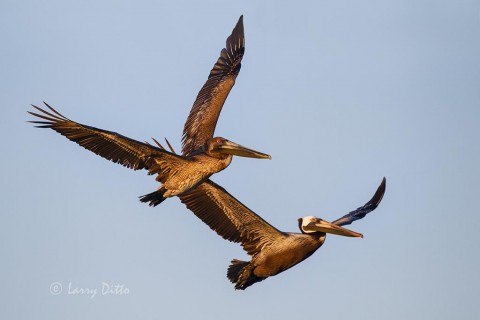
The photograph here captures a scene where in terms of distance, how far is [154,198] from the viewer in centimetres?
1838

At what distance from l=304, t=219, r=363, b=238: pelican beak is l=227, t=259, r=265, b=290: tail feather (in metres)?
1.19

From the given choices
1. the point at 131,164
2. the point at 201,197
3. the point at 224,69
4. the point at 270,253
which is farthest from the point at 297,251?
the point at 224,69

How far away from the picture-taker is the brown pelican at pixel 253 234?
61.5ft

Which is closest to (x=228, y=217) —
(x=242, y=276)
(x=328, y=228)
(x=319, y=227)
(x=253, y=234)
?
(x=253, y=234)

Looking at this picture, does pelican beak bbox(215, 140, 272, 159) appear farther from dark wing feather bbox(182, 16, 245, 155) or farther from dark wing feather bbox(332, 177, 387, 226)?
dark wing feather bbox(332, 177, 387, 226)

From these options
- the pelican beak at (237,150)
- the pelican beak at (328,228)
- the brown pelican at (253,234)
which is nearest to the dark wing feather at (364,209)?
the pelican beak at (328,228)

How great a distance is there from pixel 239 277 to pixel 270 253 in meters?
0.64

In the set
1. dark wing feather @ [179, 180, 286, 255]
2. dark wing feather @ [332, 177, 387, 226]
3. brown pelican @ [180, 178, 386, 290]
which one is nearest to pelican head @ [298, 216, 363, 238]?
brown pelican @ [180, 178, 386, 290]

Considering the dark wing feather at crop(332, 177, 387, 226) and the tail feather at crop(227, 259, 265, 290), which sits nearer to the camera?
the tail feather at crop(227, 259, 265, 290)

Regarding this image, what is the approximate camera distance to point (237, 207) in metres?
19.0

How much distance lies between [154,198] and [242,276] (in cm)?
196

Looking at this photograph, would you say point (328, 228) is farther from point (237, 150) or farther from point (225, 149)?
point (225, 149)

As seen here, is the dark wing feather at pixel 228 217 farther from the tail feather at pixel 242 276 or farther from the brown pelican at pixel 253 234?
the tail feather at pixel 242 276

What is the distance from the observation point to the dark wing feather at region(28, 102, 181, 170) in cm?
1748
